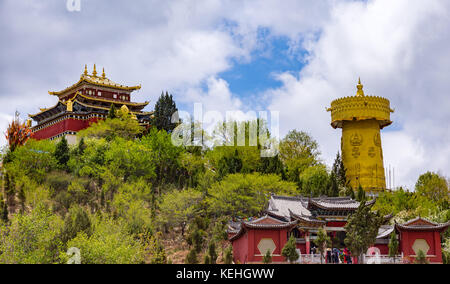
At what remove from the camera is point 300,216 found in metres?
35.8

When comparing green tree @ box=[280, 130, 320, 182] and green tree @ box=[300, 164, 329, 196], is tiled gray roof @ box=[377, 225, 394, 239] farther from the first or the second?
green tree @ box=[280, 130, 320, 182]

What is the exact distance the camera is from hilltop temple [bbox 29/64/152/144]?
61.7 m

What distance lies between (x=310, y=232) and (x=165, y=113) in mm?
27180

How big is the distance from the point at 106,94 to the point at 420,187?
35275 mm

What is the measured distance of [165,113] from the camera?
196 ft

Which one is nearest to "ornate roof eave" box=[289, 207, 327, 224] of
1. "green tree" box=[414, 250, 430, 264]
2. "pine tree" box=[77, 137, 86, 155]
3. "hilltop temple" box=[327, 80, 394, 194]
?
"green tree" box=[414, 250, 430, 264]

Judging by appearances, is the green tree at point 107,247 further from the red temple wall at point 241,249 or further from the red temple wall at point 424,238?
the red temple wall at point 424,238

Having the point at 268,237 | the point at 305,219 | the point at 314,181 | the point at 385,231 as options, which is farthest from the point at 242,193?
the point at 385,231

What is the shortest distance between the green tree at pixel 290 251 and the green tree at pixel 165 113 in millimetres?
28700

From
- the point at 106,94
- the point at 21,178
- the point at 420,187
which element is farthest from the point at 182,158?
the point at 420,187

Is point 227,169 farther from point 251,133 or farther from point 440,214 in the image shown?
point 440,214

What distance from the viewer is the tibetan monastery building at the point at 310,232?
3391cm

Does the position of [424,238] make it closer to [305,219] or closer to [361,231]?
[361,231]

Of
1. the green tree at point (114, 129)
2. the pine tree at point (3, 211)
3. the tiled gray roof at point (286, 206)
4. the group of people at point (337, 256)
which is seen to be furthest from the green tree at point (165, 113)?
the group of people at point (337, 256)
